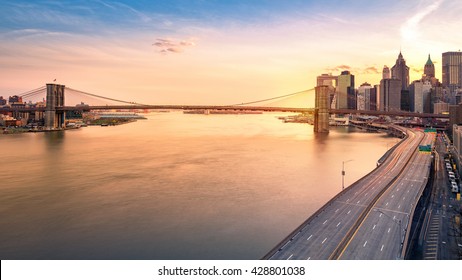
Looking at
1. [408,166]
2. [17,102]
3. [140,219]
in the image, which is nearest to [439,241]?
[140,219]

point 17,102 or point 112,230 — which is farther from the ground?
point 17,102

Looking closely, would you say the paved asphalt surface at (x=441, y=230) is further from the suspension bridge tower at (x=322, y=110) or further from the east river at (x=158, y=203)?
the suspension bridge tower at (x=322, y=110)

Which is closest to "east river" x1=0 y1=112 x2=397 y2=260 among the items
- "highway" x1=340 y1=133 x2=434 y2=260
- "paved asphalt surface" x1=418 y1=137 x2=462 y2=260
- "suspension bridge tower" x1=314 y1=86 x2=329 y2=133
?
"highway" x1=340 y1=133 x2=434 y2=260

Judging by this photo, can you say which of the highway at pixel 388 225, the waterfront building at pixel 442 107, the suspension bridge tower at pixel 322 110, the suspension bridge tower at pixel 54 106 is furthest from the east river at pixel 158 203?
the waterfront building at pixel 442 107

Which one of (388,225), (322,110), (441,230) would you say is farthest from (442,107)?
(388,225)
